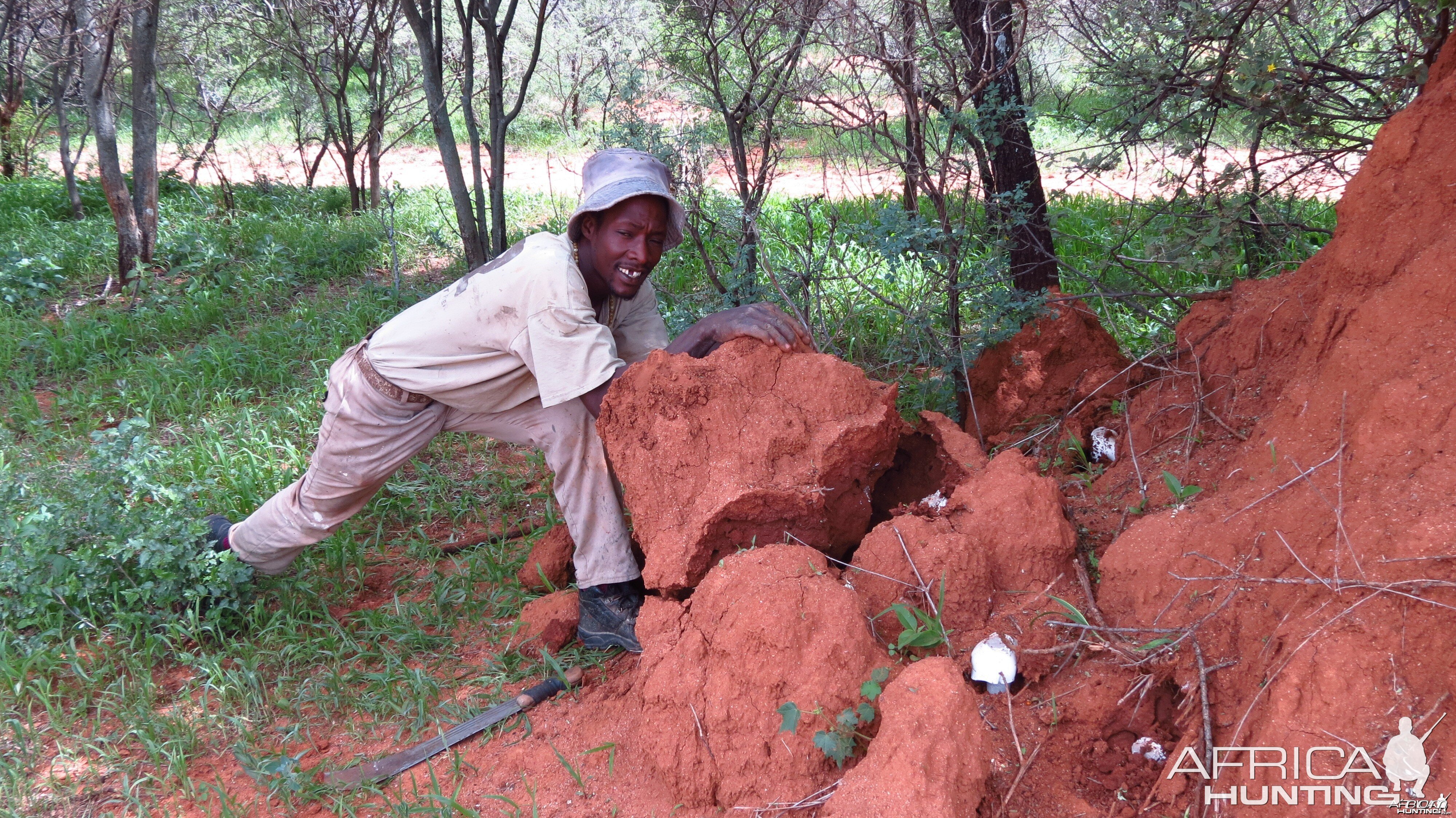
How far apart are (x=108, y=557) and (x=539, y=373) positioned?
1.85m

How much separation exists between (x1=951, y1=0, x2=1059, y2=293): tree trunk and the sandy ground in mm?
164

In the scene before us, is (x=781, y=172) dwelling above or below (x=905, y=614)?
above

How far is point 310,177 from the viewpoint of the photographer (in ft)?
31.1

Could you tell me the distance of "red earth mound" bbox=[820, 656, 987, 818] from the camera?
72.8 inches

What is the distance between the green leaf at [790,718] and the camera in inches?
84.3

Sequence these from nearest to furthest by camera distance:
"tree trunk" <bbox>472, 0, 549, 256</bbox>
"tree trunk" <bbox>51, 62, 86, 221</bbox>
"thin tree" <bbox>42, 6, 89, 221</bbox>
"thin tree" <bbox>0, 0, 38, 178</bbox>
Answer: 1. "tree trunk" <bbox>472, 0, 549, 256</bbox>
2. "thin tree" <bbox>42, 6, 89, 221</bbox>
3. "tree trunk" <bbox>51, 62, 86, 221</bbox>
4. "thin tree" <bbox>0, 0, 38, 178</bbox>

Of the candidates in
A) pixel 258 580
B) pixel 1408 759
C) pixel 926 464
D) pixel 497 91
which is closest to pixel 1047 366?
pixel 926 464

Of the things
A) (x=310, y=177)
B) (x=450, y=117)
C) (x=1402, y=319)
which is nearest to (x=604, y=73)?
(x=310, y=177)

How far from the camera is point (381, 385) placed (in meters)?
3.16

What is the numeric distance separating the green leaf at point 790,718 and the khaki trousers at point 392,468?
105 centimetres

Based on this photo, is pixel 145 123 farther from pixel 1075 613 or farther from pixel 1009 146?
pixel 1075 613

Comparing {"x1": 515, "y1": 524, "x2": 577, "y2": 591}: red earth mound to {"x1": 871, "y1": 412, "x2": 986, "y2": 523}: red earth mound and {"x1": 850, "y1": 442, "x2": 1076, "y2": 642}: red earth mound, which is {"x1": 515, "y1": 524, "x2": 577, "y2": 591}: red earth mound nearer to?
{"x1": 871, "y1": 412, "x2": 986, "y2": 523}: red earth mound

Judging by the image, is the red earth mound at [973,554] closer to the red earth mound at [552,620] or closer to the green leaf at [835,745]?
the green leaf at [835,745]

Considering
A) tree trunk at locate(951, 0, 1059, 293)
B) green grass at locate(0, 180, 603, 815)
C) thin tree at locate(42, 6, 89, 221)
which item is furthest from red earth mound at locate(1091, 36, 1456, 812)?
thin tree at locate(42, 6, 89, 221)
